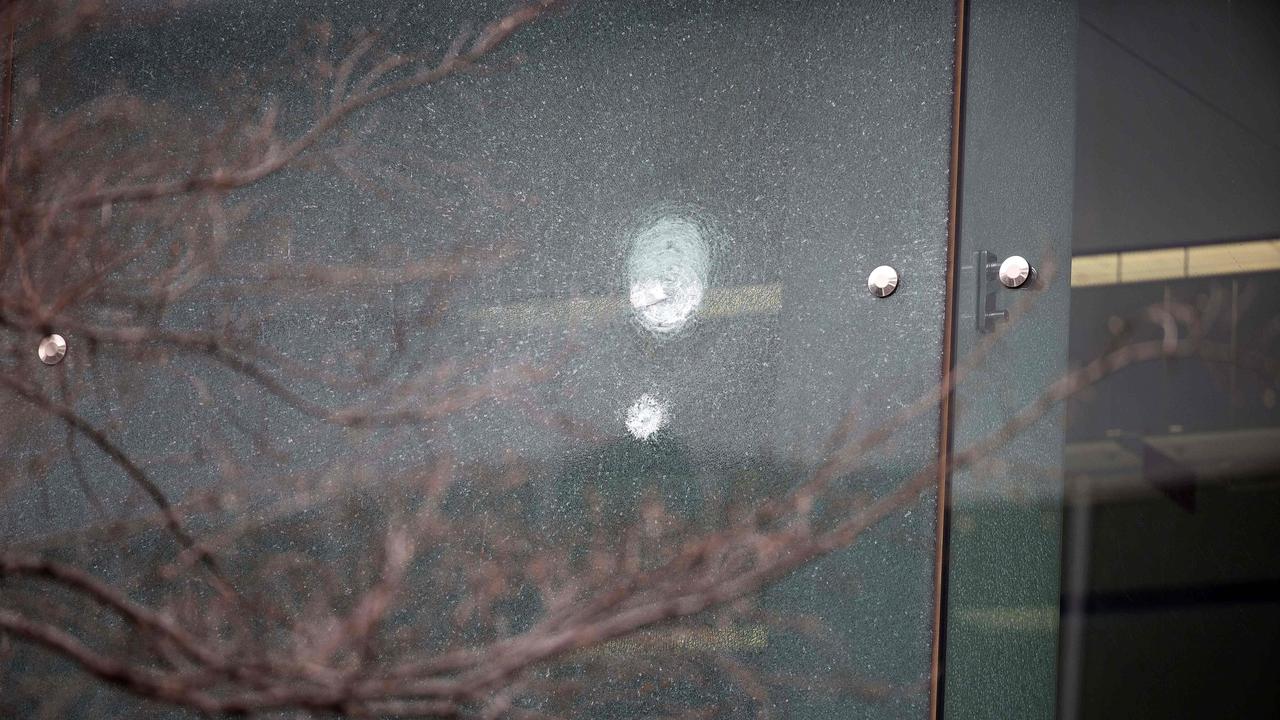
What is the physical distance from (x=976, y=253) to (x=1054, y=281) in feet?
0.35

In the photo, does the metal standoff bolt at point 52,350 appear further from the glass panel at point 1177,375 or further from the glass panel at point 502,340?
the glass panel at point 1177,375

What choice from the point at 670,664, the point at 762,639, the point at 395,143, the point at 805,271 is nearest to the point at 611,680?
the point at 670,664

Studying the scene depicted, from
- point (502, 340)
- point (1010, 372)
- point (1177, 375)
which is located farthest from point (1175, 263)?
point (502, 340)

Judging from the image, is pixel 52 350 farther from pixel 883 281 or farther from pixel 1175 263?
pixel 1175 263

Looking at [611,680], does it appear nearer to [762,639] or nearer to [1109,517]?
[762,639]

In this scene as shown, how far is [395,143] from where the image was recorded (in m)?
2.01

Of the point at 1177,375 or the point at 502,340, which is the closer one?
the point at 1177,375

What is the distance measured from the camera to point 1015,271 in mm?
1593

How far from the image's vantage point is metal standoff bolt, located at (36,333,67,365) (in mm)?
2111

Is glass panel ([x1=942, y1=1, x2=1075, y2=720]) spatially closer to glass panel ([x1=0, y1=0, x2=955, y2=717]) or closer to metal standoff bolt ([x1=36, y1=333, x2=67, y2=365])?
glass panel ([x1=0, y1=0, x2=955, y2=717])

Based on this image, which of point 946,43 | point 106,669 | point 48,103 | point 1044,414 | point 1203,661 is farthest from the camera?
point 48,103

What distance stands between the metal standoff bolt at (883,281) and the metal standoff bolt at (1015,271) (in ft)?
0.47

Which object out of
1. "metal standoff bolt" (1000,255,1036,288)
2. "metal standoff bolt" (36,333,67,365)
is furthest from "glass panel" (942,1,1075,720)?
"metal standoff bolt" (36,333,67,365)

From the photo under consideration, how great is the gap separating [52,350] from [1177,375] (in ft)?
5.80
